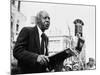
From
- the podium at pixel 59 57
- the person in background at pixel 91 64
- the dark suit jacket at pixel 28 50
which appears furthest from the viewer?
the person in background at pixel 91 64

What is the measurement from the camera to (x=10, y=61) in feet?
6.06

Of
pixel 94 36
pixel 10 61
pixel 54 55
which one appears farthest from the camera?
pixel 94 36

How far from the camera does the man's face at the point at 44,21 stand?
6.44ft

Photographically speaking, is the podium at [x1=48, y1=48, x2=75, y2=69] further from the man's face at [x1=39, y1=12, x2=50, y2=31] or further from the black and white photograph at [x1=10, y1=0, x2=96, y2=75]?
the man's face at [x1=39, y1=12, x2=50, y2=31]

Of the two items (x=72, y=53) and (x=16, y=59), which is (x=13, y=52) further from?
(x=72, y=53)

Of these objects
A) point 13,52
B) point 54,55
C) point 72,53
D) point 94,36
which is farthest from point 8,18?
point 94,36

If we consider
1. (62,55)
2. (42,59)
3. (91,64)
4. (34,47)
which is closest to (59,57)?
(62,55)

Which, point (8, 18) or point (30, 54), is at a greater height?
point (8, 18)

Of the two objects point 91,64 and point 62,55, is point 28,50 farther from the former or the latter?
point 91,64

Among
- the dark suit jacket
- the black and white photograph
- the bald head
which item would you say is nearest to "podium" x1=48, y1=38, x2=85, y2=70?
the black and white photograph

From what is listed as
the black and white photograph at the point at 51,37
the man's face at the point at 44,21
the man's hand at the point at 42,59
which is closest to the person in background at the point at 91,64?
the black and white photograph at the point at 51,37

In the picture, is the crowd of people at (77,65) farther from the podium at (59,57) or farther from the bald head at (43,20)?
the bald head at (43,20)

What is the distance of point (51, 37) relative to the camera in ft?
6.53
